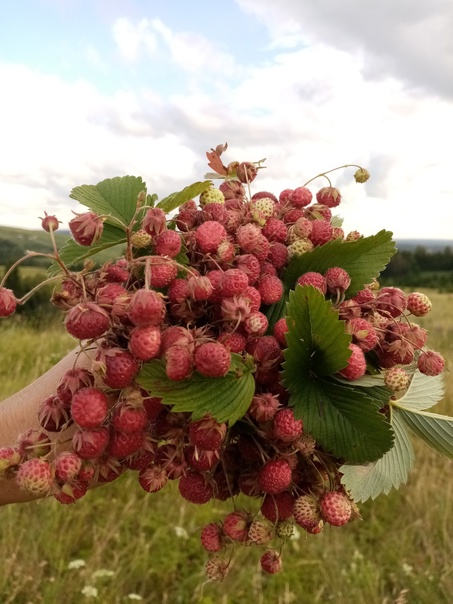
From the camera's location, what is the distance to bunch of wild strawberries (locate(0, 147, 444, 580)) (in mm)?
792

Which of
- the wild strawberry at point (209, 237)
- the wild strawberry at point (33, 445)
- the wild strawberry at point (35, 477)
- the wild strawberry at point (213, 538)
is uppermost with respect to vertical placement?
the wild strawberry at point (209, 237)

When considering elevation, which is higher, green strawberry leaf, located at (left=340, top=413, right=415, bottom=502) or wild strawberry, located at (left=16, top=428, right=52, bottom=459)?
wild strawberry, located at (left=16, top=428, right=52, bottom=459)

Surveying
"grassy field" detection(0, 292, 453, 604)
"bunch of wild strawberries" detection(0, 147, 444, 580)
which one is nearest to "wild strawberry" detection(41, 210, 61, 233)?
"bunch of wild strawberries" detection(0, 147, 444, 580)

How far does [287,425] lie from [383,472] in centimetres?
30

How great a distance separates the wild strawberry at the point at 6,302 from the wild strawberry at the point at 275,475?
482 mm

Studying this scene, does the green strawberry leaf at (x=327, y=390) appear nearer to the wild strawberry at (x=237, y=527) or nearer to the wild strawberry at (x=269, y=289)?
the wild strawberry at (x=269, y=289)

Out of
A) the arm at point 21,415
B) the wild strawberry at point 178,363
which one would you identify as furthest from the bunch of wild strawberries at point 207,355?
the arm at point 21,415

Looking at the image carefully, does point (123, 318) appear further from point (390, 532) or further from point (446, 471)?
point (446, 471)

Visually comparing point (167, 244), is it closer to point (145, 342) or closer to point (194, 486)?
point (145, 342)

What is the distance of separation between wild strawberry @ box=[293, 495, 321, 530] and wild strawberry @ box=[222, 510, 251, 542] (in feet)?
0.33

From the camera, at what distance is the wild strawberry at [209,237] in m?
0.93

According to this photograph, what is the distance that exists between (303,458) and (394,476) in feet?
0.66

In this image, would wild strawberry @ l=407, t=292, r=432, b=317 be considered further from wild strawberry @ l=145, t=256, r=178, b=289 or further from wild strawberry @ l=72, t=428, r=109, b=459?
wild strawberry @ l=72, t=428, r=109, b=459

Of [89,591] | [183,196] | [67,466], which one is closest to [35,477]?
[67,466]
